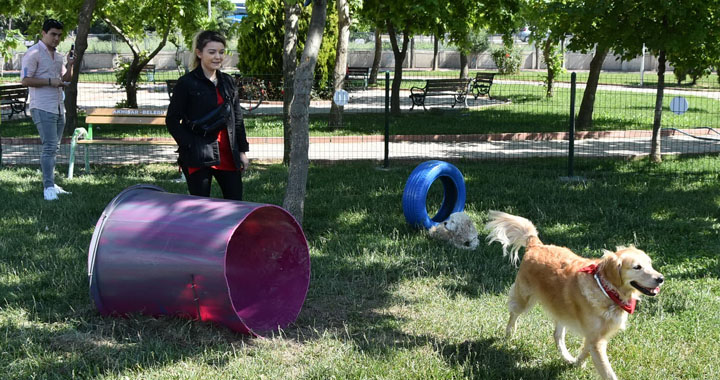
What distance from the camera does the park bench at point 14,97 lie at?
18.2m

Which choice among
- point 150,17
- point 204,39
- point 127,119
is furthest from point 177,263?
point 150,17

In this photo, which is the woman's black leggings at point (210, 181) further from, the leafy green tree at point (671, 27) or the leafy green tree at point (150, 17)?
the leafy green tree at point (150, 17)

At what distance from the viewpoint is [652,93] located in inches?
1037

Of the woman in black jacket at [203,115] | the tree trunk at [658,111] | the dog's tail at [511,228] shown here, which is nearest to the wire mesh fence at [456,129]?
the tree trunk at [658,111]

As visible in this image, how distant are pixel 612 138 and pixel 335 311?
38.2 feet

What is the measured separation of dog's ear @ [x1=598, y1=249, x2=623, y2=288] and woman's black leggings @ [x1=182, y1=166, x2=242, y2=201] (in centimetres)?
310

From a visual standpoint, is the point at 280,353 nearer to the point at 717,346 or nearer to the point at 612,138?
the point at 717,346

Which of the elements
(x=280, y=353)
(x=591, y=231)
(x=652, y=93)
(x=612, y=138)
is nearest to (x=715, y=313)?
(x=591, y=231)

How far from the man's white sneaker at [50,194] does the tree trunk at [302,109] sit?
11.3 feet

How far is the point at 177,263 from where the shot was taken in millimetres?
4531

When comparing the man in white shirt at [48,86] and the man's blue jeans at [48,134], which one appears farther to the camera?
the man's blue jeans at [48,134]

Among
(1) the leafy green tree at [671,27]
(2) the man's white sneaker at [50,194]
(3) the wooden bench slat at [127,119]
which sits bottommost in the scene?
(2) the man's white sneaker at [50,194]

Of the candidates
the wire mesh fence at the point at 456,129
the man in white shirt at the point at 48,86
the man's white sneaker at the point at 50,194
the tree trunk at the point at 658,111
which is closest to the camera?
the man in white shirt at the point at 48,86

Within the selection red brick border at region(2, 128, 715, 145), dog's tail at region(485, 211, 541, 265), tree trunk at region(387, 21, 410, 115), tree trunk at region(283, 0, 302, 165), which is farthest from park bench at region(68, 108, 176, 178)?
tree trunk at region(387, 21, 410, 115)
